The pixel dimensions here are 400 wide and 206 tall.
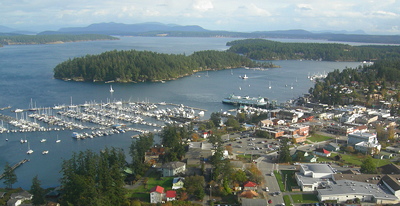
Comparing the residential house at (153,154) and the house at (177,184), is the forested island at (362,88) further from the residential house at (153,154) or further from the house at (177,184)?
the house at (177,184)

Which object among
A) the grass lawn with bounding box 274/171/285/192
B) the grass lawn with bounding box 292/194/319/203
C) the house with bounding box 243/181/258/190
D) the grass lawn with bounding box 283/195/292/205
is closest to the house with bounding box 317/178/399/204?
the grass lawn with bounding box 292/194/319/203

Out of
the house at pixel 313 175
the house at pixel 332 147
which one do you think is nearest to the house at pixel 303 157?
the house at pixel 313 175

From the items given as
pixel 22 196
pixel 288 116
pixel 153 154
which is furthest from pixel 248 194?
pixel 288 116

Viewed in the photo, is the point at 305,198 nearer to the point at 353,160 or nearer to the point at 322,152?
the point at 322,152

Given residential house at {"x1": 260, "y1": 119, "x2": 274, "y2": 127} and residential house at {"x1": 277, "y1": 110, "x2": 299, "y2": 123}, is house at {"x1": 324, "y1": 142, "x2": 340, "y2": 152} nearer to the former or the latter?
residential house at {"x1": 260, "y1": 119, "x2": 274, "y2": 127}

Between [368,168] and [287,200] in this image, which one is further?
[368,168]
